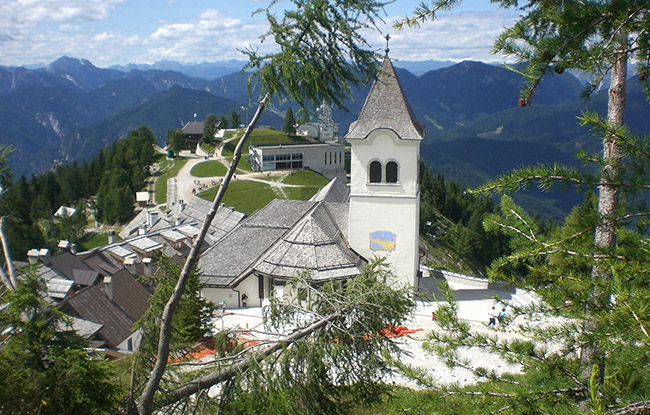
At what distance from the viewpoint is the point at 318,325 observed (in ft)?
28.4

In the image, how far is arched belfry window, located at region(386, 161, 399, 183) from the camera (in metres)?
27.5

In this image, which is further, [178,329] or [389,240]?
[389,240]

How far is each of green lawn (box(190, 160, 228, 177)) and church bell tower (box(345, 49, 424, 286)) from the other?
65536 millimetres

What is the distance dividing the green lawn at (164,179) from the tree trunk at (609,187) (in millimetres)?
81501

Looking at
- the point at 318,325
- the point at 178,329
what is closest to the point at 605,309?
the point at 318,325

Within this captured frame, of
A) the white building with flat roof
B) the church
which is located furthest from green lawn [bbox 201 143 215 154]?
the church

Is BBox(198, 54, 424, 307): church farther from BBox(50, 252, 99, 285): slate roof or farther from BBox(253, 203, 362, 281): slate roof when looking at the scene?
BBox(50, 252, 99, 285): slate roof

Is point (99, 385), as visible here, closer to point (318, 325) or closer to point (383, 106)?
point (318, 325)

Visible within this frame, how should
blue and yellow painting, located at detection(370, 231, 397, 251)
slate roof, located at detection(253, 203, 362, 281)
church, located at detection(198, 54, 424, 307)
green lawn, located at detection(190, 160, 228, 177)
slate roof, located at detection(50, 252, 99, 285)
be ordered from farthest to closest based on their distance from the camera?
1. green lawn, located at detection(190, 160, 228, 177)
2. slate roof, located at detection(50, 252, 99, 285)
3. blue and yellow painting, located at detection(370, 231, 397, 251)
4. church, located at detection(198, 54, 424, 307)
5. slate roof, located at detection(253, 203, 362, 281)

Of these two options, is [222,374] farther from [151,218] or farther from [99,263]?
[151,218]

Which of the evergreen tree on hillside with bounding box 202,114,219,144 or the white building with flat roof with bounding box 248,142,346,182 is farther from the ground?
the evergreen tree on hillside with bounding box 202,114,219,144

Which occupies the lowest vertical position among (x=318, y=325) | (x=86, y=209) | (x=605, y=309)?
(x=86, y=209)

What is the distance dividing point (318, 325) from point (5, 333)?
517cm

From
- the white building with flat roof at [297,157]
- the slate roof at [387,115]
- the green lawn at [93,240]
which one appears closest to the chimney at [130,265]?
the slate roof at [387,115]
